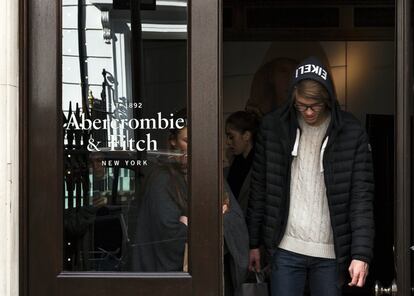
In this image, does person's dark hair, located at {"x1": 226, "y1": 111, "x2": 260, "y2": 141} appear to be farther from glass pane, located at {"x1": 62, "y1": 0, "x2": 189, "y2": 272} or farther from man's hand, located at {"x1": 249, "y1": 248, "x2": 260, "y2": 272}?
glass pane, located at {"x1": 62, "y1": 0, "x2": 189, "y2": 272}

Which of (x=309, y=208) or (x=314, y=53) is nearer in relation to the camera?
(x=309, y=208)

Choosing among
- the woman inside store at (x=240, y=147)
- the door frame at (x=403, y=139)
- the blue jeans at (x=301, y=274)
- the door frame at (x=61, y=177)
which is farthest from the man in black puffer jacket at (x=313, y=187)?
the woman inside store at (x=240, y=147)

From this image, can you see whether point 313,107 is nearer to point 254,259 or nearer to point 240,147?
point 254,259

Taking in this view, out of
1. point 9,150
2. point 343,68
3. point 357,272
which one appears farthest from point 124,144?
point 343,68

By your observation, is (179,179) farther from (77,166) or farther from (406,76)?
(406,76)

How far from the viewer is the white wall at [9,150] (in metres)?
4.02

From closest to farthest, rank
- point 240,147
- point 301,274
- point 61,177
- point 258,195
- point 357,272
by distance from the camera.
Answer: point 61,177 → point 357,272 → point 301,274 → point 258,195 → point 240,147

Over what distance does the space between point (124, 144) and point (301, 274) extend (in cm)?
143

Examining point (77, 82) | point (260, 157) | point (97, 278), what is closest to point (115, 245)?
point (97, 278)

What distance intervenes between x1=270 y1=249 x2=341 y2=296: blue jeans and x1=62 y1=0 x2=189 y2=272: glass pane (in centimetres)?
90

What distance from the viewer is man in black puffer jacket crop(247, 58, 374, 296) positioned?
468 centimetres

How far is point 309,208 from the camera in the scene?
15.8 feet

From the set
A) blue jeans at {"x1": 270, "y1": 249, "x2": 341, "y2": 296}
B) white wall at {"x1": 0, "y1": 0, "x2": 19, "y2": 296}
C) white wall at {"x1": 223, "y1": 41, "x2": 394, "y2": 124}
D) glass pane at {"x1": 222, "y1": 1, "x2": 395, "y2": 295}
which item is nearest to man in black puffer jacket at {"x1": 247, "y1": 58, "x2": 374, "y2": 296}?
blue jeans at {"x1": 270, "y1": 249, "x2": 341, "y2": 296}

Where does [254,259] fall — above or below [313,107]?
below
